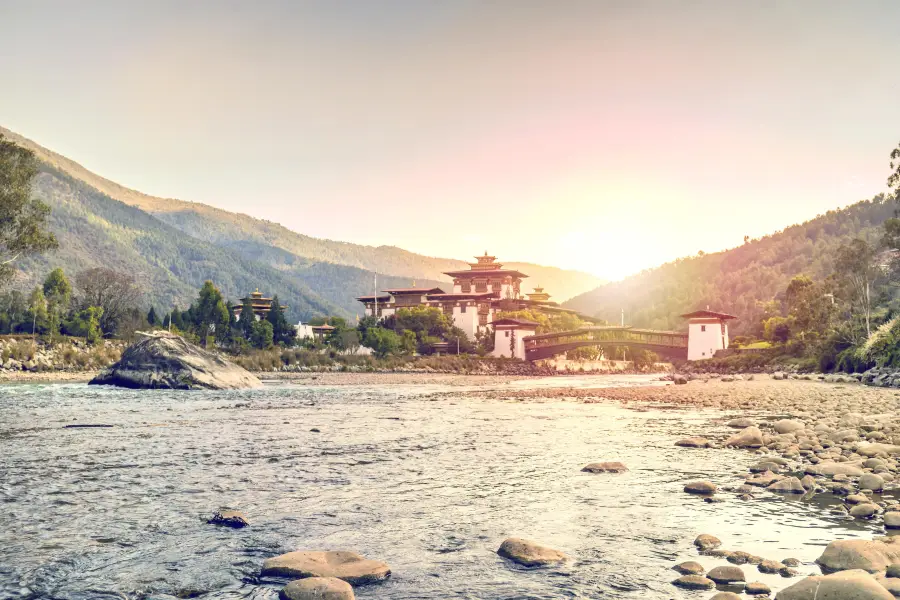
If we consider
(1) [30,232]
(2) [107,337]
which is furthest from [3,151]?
(2) [107,337]

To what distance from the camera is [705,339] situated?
7856cm

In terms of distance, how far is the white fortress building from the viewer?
7812 centimetres

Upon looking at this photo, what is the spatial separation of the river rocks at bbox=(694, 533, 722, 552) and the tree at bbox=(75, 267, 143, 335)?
224 ft

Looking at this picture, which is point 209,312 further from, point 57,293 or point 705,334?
point 705,334

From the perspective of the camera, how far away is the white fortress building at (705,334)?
7812 cm

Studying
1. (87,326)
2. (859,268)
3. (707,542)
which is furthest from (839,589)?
(87,326)

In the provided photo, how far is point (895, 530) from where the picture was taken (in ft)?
21.5

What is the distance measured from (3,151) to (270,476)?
124ft

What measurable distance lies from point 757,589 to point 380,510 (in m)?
4.39

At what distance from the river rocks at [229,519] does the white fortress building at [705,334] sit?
76.9m

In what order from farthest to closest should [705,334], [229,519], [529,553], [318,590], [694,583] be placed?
[705,334], [229,519], [529,553], [694,583], [318,590]

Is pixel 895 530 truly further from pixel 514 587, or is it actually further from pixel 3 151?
pixel 3 151

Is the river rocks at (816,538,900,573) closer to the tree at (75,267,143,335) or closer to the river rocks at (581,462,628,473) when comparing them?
the river rocks at (581,462,628,473)

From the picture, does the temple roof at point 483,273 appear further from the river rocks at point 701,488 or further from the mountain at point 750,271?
the river rocks at point 701,488
